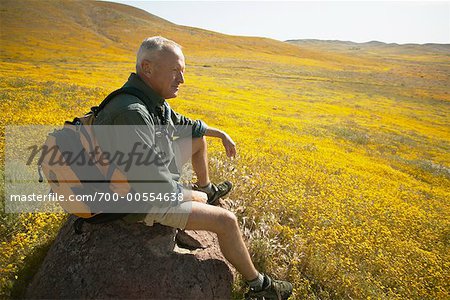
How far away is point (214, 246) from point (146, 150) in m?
1.59

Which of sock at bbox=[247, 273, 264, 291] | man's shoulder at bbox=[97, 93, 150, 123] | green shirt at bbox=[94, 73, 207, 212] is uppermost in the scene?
man's shoulder at bbox=[97, 93, 150, 123]

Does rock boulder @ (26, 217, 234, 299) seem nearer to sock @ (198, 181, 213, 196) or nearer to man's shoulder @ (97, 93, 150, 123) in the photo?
sock @ (198, 181, 213, 196)

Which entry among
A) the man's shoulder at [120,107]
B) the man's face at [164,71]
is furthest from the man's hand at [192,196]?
the man's face at [164,71]

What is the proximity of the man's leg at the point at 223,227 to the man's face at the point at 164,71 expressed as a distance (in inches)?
45.9

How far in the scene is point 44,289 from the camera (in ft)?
9.82

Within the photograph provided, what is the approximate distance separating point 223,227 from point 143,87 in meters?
1.54

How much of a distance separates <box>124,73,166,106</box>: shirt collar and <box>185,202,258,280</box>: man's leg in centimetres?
108

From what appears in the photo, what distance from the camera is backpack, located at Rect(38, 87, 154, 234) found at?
9.09ft

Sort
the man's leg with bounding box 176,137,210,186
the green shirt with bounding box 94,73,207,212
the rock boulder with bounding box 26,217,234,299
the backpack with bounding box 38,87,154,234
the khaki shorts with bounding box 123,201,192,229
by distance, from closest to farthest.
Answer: the green shirt with bounding box 94,73,207,212 → the backpack with bounding box 38,87,154,234 → the khaki shorts with bounding box 123,201,192,229 → the rock boulder with bounding box 26,217,234,299 → the man's leg with bounding box 176,137,210,186

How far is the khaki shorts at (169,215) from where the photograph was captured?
288 centimetres

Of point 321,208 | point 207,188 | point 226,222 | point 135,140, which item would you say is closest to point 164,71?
point 135,140

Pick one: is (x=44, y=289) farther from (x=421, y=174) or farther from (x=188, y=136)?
(x=421, y=174)

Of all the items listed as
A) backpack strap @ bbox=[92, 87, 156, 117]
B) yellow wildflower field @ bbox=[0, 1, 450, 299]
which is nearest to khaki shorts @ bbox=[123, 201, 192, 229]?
backpack strap @ bbox=[92, 87, 156, 117]

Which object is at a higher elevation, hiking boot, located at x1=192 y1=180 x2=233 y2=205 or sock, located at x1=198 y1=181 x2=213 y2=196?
sock, located at x1=198 y1=181 x2=213 y2=196
